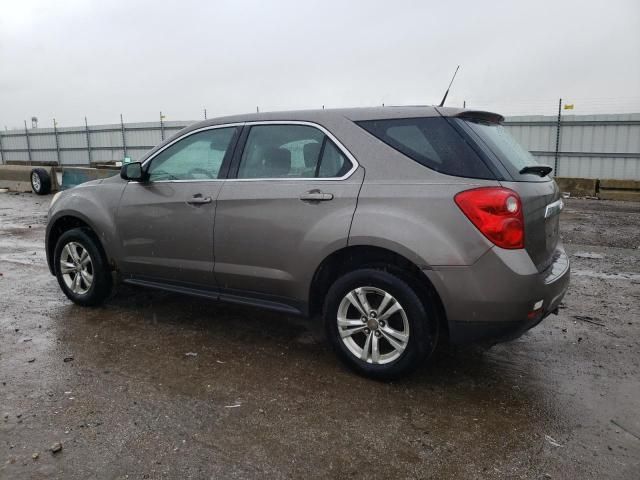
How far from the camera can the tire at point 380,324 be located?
10.3ft

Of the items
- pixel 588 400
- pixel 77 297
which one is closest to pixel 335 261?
pixel 588 400

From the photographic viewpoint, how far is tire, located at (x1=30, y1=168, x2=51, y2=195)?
15.9 meters

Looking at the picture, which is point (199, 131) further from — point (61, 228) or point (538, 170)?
point (538, 170)

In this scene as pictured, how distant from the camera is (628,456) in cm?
256

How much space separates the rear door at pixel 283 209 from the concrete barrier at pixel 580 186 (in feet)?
41.8

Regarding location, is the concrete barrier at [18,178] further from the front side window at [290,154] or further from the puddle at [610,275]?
the puddle at [610,275]

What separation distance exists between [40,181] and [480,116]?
15.7 metres

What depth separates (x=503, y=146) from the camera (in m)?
3.30

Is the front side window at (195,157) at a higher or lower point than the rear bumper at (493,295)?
higher

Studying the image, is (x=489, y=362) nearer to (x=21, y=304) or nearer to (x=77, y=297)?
(x=77, y=297)

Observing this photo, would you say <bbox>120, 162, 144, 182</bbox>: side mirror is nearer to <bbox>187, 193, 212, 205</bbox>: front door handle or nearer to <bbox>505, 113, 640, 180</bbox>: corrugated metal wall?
<bbox>187, 193, 212, 205</bbox>: front door handle

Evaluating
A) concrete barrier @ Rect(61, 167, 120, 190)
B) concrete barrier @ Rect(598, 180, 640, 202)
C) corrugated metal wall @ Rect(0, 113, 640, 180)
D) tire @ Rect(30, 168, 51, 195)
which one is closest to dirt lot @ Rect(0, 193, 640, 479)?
concrete barrier @ Rect(61, 167, 120, 190)

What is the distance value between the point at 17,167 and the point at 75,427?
55.5 feet

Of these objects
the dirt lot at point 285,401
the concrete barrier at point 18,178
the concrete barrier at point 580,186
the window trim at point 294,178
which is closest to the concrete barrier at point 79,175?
the concrete barrier at point 18,178
